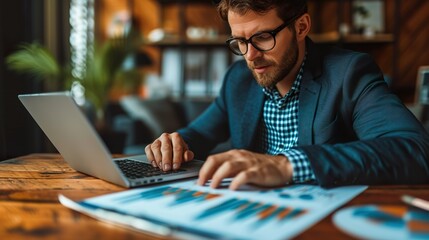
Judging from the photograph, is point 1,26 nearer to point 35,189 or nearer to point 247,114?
point 247,114

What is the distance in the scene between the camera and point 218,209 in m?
0.69

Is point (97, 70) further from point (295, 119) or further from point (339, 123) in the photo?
point (339, 123)

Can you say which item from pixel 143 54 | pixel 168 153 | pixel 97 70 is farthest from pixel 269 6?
pixel 143 54

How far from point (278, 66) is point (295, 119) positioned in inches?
8.4

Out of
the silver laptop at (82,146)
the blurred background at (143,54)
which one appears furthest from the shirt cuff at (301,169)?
the blurred background at (143,54)

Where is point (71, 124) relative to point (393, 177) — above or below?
above

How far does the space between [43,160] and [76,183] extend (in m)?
0.39

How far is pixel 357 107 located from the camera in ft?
4.14

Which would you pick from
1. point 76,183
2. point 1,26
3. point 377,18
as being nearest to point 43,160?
point 76,183

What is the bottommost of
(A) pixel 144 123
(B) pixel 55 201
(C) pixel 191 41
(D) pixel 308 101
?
(A) pixel 144 123

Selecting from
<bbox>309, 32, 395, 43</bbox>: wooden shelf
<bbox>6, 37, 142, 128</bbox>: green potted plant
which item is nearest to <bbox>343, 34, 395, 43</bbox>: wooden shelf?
<bbox>309, 32, 395, 43</bbox>: wooden shelf

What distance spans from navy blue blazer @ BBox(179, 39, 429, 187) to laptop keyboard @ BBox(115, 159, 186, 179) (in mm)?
316

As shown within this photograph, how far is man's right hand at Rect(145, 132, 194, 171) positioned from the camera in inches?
42.1

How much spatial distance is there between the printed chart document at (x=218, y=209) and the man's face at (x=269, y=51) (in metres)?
0.57
